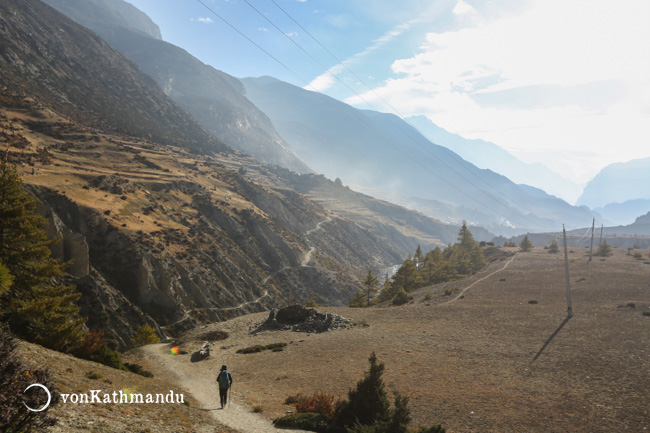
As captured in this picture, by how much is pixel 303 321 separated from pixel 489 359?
864 inches

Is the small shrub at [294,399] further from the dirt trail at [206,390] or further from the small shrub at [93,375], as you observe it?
the small shrub at [93,375]

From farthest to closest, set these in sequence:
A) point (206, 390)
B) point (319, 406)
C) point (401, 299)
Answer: point (401, 299)
point (206, 390)
point (319, 406)

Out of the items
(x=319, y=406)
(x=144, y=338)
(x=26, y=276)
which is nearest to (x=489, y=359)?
(x=319, y=406)

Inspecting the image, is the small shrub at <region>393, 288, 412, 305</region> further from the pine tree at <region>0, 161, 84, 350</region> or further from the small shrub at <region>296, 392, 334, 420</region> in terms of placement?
the pine tree at <region>0, 161, 84, 350</region>

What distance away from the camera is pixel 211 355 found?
29.6 meters

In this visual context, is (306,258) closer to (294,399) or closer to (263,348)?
(263,348)

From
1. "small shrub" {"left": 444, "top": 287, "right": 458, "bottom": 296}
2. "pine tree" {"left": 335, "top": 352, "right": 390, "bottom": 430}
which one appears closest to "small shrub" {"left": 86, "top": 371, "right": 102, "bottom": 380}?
"pine tree" {"left": 335, "top": 352, "right": 390, "bottom": 430}

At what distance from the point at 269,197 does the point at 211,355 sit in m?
107

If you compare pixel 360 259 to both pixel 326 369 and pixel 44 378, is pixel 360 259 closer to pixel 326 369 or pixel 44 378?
pixel 326 369

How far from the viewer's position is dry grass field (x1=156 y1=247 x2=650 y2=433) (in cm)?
1466

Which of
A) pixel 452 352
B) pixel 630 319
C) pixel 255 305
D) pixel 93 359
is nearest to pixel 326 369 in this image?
pixel 452 352

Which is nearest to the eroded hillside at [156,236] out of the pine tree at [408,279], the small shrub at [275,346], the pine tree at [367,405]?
the small shrub at [275,346]

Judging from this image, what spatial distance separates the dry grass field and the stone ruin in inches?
71.5

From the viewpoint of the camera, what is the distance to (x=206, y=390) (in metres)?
Answer: 19.3
